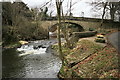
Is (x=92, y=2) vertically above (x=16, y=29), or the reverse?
(x=92, y=2)

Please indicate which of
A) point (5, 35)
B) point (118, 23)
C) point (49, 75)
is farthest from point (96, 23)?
point (49, 75)

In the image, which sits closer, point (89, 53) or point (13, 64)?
point (89, 53)

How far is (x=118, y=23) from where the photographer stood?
128ft

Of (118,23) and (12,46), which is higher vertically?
(118,23)

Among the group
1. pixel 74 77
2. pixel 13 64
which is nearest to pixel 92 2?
pixel 13 64

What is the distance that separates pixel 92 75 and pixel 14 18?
2726cm

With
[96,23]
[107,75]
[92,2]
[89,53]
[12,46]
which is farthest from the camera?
[96,23]

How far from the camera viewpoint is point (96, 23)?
4159cm

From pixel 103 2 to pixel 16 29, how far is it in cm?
2071

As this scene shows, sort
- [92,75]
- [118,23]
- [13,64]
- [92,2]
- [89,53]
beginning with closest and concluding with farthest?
[92,75], [89,53], [13,64], [92,2], [118,23]

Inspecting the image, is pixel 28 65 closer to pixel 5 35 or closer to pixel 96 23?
pixel 5 35

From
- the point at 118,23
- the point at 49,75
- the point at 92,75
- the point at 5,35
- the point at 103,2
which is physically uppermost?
the point at 103,2

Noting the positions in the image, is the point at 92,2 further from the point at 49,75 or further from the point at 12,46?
the point at 49,75

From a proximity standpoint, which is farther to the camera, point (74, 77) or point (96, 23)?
point (96, 23)
